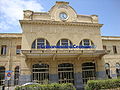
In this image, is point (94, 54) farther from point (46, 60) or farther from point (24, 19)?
point (24, 19)

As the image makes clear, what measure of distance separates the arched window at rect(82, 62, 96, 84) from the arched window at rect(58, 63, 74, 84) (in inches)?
76.7

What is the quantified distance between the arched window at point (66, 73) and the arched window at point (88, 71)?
1948 millimetres

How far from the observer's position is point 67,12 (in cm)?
2066

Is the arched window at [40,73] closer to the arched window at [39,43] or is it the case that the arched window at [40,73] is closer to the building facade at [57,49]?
the building facade at [57,49]

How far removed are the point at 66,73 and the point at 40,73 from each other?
154 inches

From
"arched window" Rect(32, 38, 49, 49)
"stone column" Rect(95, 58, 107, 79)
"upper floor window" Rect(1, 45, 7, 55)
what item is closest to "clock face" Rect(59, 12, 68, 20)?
"arched window" Rect(32, 38, 49, 49)

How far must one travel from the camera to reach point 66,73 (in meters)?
18.6

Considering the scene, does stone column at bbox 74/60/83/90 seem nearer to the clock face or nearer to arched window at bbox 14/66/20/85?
the clock face

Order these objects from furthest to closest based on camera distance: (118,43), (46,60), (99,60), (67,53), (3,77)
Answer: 1. (118,43)
2. (3,77)
3. (99,60)
4. (46,60)
5. (67,53)

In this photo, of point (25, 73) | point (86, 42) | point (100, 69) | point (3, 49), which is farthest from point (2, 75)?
point (100, 69)

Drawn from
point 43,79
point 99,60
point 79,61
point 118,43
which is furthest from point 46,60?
point 118,43

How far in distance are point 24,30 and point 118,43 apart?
64.8ft

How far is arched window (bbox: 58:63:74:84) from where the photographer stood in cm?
1830

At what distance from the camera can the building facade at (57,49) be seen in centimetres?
1748
